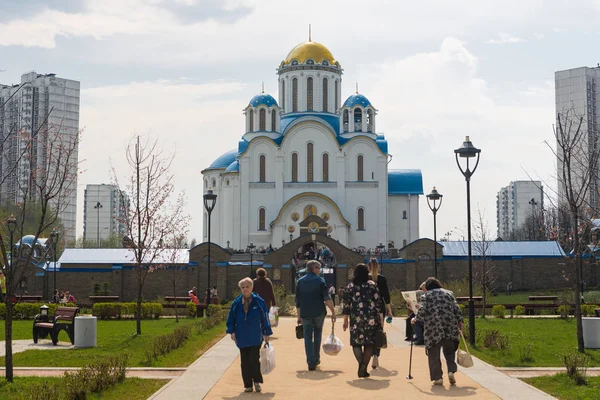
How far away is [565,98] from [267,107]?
42.6 m

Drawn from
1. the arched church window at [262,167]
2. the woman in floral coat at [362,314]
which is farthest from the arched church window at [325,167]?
the woman in floral coat at [362,314]

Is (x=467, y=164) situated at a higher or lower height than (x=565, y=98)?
lower

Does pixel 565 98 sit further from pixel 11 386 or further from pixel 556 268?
pixel 11 386

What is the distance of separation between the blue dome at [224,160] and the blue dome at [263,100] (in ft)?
20.3

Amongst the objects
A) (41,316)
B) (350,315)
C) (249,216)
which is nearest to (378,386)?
(350,315)

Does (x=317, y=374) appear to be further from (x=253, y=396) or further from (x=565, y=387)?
(x=565, y=387)

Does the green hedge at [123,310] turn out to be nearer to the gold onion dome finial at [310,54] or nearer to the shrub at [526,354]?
the shrub at [526,354]

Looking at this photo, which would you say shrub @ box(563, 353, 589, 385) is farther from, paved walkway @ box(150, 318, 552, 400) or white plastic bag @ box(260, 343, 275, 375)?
white plastic bag @ box(260, 343, 275, 375)

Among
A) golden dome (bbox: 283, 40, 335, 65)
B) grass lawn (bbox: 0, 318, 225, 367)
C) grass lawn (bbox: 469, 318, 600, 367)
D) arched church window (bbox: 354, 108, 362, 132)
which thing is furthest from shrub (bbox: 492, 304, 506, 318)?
golden dome (bbox: 283, 40, 335, 65)

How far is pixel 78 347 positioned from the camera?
16.7m

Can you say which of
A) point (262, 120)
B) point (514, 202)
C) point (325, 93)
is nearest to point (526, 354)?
point (262, 120)

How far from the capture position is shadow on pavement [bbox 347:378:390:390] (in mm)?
10969

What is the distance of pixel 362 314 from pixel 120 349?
623 centimetres

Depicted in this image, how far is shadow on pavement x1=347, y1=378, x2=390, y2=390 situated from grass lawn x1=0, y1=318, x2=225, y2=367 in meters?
3.32
